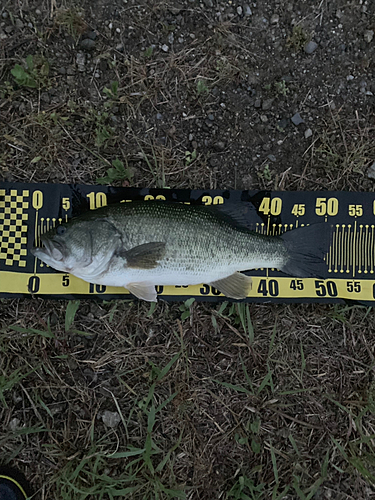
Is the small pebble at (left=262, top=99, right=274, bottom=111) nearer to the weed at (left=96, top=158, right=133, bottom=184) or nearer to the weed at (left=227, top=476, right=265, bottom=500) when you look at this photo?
the weed at (left=96, top=158, right=133, bottom=184)

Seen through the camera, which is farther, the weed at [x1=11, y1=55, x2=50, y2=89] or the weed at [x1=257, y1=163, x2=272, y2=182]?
the weed at [x1=257, y1=163, x2=272, y2=182]

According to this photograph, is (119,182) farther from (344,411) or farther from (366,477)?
(366,477)

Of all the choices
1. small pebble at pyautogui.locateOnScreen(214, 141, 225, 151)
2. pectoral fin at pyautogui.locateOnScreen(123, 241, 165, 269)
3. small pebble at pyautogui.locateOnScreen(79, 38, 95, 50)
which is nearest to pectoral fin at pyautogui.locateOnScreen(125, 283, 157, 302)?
pectoral fin at pyautogui.locateOnScreen(123, 241, 165, 269)

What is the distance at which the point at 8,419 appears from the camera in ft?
9.68

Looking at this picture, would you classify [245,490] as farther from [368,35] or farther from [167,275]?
[368,35]

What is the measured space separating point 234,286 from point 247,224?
2.11 ft

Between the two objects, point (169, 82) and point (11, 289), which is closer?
point (11, 289)

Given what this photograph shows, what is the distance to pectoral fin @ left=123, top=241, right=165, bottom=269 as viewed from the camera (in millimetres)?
2783

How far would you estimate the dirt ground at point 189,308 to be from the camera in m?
2.96

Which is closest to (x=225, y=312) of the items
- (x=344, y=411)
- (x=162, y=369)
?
(x=162, y=369)

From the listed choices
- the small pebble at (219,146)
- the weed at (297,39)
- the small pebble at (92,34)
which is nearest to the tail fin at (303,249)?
the small pebble at (219,146)

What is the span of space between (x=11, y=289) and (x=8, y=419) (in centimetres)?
117

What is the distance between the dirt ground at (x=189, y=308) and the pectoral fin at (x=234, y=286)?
0.73 feet

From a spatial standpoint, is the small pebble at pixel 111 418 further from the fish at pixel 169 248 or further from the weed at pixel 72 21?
the weed at pixel 72 21
